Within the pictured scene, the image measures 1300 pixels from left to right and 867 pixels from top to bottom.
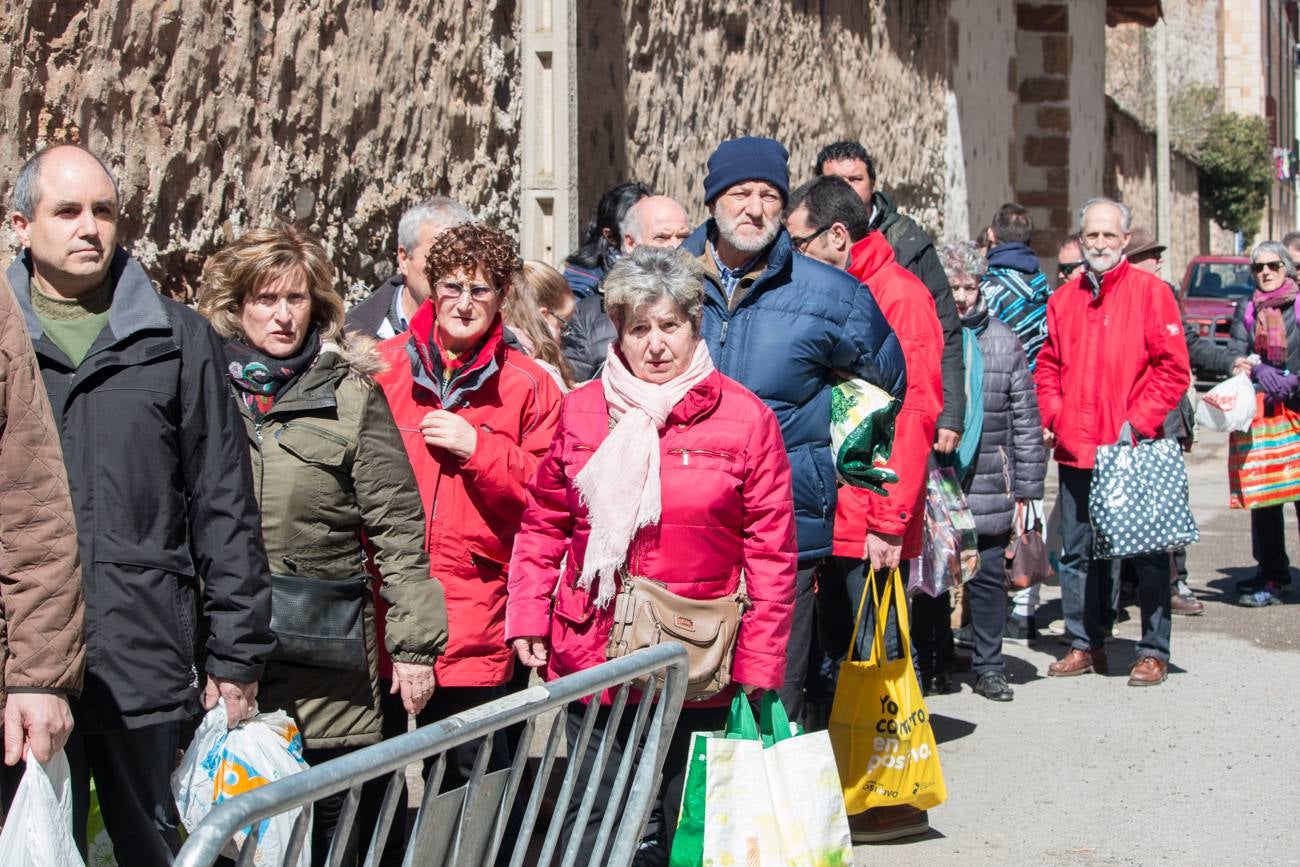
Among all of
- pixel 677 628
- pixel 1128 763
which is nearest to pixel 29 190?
pixel 677 628

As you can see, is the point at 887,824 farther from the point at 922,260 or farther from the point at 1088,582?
the point at 1088,582

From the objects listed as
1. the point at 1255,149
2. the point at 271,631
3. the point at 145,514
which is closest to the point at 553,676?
the point at 271,631

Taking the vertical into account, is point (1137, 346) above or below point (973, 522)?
above

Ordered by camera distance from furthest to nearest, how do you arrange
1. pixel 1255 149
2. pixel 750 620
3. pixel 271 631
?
pixel 1255 149 < pixel 750 620 < pixel 271 631

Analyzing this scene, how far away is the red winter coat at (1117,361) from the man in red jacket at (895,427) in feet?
5.25

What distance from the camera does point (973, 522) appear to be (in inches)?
264

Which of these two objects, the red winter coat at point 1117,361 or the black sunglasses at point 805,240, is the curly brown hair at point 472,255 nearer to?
the black sunglasses at point 805,240

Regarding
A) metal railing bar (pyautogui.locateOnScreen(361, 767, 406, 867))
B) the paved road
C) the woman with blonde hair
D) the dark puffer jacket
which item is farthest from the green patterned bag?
metal railing bar (pyautogui.locateOnScreen(361, 767, 406, 867))

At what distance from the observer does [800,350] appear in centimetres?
480

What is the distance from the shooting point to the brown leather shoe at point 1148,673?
7.21 m

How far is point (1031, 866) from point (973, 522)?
75.5 inches

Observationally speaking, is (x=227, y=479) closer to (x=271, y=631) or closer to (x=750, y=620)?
(x=271, y=631)

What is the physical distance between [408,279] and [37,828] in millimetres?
2432

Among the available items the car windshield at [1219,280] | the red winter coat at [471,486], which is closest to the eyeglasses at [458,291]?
the red winter coat at [471,486]
